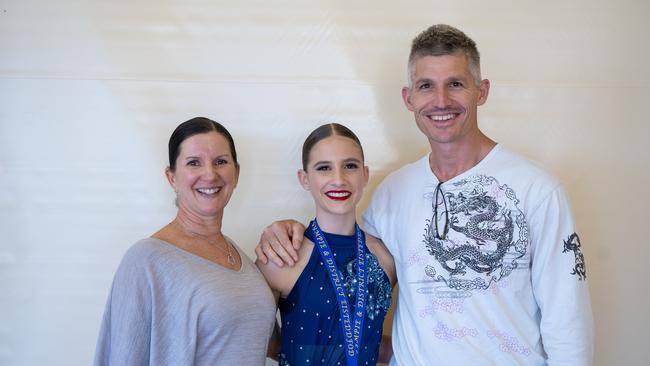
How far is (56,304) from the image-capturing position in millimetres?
2377

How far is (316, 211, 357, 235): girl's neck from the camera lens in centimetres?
195

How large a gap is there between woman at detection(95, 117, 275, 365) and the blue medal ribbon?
26 centimetres

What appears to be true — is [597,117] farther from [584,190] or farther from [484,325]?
[484,325]

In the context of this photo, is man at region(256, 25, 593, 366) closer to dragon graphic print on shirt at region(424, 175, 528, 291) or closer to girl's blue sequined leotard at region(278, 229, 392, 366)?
dragon graphic print on shirt at region(424, 175, 528, 291)

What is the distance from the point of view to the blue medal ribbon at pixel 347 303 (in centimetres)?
182

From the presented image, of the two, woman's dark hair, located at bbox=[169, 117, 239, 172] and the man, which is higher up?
woman's dark hair, located at bbox=[169, 117, 239, 172]

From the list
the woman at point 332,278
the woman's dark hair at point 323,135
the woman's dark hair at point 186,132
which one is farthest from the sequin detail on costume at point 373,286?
the woman's dark hair at point 186,132

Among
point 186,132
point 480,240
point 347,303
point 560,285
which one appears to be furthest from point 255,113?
point 560,285

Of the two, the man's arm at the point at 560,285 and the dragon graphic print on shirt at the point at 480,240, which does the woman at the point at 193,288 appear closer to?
the dragon graphic print on shirt at the point at 480,240

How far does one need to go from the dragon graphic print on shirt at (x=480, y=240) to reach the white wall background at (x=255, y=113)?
0.71m

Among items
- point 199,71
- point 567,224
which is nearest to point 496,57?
point 567,224

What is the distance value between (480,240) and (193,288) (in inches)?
40.1

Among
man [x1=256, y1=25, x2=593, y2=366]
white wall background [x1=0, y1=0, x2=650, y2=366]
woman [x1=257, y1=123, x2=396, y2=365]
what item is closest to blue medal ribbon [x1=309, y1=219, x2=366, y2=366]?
woman [x1=257, y1=123, x2=396, y2=365]

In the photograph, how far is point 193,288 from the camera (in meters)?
1.56
